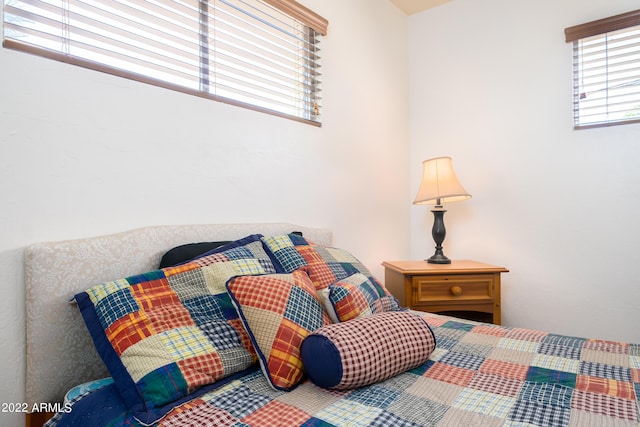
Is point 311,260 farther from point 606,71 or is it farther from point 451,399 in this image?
point 606,71

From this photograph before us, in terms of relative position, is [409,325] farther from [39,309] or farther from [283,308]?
[39,309]

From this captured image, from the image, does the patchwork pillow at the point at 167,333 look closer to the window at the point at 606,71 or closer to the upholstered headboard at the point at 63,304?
the upholstered headboard at the point at 63,304

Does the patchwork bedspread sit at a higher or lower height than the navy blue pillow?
lower

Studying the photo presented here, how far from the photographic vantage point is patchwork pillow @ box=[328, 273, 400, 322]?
1204 mm

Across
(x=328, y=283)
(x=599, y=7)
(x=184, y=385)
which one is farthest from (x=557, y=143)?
(x=184, y=385)

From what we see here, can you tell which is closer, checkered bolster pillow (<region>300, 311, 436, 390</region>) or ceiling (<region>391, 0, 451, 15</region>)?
checkered bolster pillow (<region>300, 311, 436, 390</region>)

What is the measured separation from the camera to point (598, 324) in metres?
2.28

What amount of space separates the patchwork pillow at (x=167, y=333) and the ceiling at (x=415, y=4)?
2.59m

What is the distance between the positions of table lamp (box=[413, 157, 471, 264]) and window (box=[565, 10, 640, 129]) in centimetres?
83

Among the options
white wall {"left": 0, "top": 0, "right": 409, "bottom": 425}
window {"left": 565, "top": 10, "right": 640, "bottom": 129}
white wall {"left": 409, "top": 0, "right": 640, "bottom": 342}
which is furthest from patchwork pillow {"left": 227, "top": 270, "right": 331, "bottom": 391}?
window {"left": 565, "top": 10, "right": 640, "bottom": 129}

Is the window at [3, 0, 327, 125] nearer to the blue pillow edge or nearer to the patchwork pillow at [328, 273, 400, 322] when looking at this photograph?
the patchwork pillow at [328, 273, 400, 322]

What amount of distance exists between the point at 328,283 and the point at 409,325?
40cm

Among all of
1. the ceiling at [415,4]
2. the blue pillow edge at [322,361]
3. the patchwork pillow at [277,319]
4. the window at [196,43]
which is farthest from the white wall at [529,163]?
the blue pillow edge at [322,361]

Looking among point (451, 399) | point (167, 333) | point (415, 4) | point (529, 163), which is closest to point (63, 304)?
point (167, 333)
